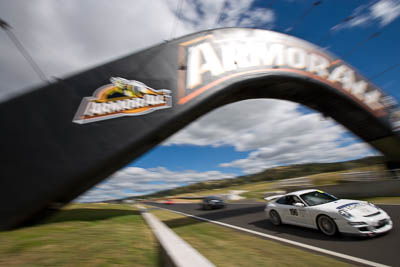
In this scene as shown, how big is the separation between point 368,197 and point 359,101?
24.7ft

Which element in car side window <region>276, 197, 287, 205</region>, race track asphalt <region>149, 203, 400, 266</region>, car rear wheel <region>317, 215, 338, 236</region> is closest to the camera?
race track asphalt <region>149, 203, 400, 266</region>

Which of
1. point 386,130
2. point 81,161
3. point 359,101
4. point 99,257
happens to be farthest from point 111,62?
point 386,130

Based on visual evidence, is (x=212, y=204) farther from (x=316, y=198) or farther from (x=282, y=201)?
(x=316, y=198)

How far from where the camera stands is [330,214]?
573 cm

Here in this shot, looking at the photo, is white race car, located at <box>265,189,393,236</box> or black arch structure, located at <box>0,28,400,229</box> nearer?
white race car, located at <box>265,189,393,236</box>

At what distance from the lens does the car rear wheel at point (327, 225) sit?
18.6 feet

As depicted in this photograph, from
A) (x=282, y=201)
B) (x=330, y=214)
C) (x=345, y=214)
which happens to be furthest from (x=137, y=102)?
(x=345, y=214)

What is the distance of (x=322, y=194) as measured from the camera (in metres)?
7.05

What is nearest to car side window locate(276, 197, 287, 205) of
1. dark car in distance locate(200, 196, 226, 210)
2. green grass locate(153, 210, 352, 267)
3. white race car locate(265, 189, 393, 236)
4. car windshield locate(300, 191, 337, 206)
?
white race car locate(265, 189, 393, 236)

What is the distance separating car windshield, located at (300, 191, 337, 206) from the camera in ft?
21.6

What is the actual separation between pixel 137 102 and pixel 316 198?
807 centimetres

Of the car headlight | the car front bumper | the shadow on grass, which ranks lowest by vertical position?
the shadow on grass

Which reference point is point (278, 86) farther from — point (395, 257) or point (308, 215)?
point (395, 257)

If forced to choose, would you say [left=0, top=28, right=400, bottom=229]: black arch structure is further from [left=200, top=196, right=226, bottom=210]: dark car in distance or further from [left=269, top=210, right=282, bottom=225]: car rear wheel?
[left=200, top=196, right=226, bottom=210]: dark car in distance
